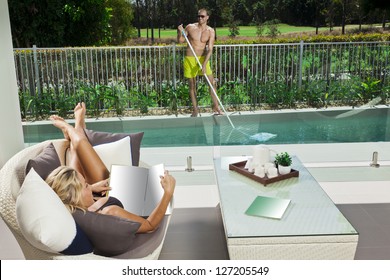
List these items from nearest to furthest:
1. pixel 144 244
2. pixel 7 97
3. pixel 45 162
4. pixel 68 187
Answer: pixel 68 187 → pixel 144 244 → pixel 45 162 → pixel 7 97

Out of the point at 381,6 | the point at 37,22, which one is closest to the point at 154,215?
the point at 37,22

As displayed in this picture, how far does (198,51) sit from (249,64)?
20.2 inches

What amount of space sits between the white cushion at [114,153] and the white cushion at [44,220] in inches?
35.1

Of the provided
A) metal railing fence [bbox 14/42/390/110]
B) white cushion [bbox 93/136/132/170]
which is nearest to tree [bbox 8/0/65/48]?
metal railing fence [bbox 14/42/390/110]

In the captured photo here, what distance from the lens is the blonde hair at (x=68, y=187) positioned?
7.32ft

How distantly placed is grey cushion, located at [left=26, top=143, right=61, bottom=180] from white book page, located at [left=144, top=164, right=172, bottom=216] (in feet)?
1.84

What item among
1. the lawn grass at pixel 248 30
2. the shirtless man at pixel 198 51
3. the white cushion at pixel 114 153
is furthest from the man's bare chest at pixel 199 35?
the white cushion at pixel 114 153

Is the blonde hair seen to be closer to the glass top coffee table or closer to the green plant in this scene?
the glass top coffee table

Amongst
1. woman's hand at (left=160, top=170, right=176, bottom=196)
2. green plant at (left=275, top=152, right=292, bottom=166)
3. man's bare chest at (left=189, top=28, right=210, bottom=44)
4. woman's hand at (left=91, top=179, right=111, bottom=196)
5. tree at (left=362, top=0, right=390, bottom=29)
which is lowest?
woman's hand at (left=91, top=179, right=111, bottom=196)

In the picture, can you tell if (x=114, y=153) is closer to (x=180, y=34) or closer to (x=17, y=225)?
(x=17, y=225)

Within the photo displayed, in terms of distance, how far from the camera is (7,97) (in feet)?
11.9

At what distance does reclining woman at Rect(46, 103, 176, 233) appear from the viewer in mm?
2268

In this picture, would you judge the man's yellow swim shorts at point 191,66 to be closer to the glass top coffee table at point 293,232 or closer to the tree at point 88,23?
the tree at point 88,23
